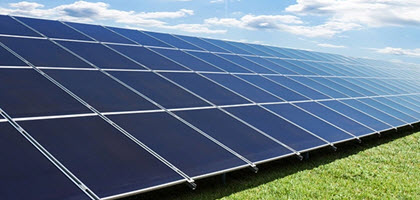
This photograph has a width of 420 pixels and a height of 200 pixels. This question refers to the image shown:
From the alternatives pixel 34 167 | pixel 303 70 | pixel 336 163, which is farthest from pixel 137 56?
pixel 303 70

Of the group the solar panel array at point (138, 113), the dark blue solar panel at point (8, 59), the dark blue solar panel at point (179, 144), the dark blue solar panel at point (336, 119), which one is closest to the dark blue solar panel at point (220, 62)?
the solar panel array at point (138, 113)

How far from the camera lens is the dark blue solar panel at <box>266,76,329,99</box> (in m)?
17.3

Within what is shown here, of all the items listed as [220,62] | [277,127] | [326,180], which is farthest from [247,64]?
[326,180]

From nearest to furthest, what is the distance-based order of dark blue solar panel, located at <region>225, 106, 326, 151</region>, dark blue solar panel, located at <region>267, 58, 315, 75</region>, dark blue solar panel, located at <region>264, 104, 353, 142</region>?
dark blue solar panel, located at <region>225, 106, 326, 151</region> < dark blue solar panel, located at <region>264, 104, 353, 142</region> < dark blue solar panel, located at <region>267, 58, 315, 75</region>

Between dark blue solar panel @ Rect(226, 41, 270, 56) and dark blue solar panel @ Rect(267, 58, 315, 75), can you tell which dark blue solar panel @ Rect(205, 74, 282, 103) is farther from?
dark blue solar panel @ Rect(226, 41, 270, 56)

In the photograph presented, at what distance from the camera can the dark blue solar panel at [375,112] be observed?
1767cm

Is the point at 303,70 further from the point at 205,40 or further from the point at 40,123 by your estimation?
the point at 40,123

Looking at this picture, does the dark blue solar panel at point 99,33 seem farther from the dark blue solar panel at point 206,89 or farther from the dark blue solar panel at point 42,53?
the dark blue solar panel at point 206,89

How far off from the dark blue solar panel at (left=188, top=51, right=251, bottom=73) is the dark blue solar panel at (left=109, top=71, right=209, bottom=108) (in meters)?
4.64

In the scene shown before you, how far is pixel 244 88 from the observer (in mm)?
15047

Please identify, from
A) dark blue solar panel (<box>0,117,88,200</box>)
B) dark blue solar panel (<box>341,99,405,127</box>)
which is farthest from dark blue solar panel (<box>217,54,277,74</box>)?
dark blue solar panel (<box>0,117,88,200</box>)

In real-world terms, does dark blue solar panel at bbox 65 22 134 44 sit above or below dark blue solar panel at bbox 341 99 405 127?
above

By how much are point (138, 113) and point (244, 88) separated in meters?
5.70

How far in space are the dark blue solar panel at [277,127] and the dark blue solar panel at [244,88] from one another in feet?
3.57
